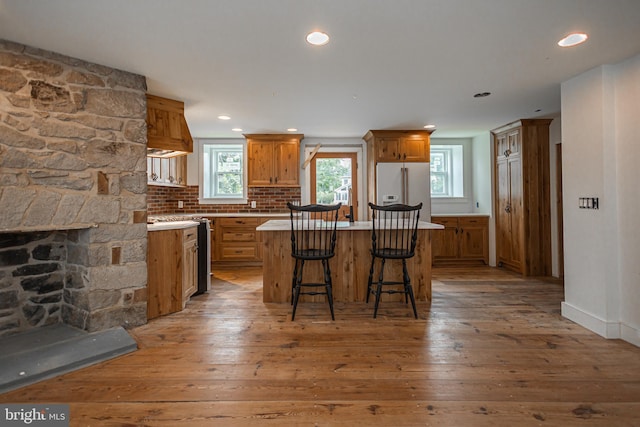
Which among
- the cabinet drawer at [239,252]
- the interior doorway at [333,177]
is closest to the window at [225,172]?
the cabinet drawer at [239,252]

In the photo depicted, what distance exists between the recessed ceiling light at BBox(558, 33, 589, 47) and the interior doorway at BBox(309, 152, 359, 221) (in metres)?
3.63

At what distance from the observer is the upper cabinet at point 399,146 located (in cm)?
504

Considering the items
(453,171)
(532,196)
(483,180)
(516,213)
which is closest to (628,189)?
(532,196)

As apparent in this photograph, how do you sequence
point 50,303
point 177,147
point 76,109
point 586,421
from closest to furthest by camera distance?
1. point 586,421
2. point 76,109
3. point 50,303
4. point 177,147

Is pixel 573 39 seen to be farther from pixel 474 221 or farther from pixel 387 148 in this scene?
pixel 474 221

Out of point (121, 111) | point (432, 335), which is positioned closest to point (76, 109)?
point (121, 111)

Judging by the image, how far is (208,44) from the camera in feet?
7.43

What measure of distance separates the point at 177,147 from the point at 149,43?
1280 millimetres

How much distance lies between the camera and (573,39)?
220 centimetres

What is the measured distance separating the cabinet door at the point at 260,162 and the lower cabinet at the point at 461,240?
2.83 metres

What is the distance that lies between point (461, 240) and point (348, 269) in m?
2.71

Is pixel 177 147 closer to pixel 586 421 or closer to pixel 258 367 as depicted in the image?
pixel 258 367

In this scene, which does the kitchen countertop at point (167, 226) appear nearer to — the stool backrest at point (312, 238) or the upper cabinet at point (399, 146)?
the stool backrest at point (312, 238)

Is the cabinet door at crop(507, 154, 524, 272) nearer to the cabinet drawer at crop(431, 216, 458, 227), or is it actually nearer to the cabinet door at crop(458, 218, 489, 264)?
the cabinet door at crop(458, 218, 489, 264)
